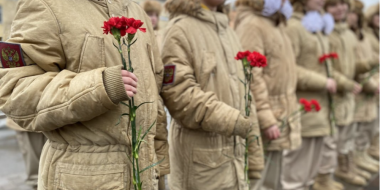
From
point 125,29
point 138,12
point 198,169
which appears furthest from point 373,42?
point 125,29

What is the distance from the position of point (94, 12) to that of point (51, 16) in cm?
20

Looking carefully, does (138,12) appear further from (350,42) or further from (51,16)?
(350,42)

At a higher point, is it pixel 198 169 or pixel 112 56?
pixel 112 56

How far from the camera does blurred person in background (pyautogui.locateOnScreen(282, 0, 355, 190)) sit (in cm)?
404

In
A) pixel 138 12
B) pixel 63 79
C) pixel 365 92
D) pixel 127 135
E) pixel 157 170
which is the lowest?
pixel 365 92

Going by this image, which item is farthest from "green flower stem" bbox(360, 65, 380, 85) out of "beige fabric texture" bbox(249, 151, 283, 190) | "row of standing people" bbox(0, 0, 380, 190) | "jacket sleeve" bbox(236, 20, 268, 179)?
"jacket sleeve" bbox(236, 20, 268, 179)

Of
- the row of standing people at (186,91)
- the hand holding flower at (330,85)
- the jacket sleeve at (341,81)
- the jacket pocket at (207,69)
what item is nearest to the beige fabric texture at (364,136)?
the row of standing people at (186,91)

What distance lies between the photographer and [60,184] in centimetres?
173

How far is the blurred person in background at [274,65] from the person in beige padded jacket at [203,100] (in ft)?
1.91

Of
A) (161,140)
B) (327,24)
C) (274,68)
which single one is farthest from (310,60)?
(161,140)

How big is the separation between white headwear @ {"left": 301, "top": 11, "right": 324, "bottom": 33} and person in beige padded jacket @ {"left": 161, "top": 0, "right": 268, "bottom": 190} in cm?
160

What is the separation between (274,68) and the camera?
332 centimetres

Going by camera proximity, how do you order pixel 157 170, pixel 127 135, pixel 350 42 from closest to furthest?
pixel 127 135 < pixel 157 170 < pixel 350 42

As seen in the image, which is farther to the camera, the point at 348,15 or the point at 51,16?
the point at 348,15
